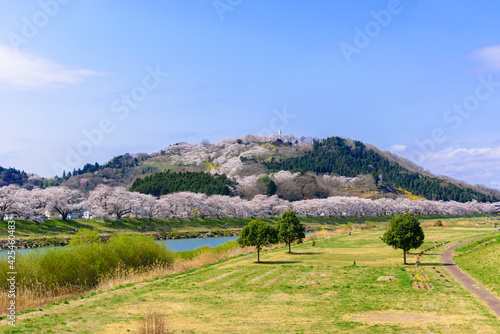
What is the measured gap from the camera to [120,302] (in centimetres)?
2464

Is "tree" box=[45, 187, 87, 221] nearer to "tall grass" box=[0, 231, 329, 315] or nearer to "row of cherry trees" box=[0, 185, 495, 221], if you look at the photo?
"row of cherry trees" box=[0, 185, 495, 221]

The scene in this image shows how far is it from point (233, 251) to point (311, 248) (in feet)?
37.3

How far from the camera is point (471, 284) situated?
29484mm

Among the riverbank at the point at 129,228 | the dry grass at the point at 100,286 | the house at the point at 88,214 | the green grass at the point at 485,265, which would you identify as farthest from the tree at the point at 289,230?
the house at the point at 88,214

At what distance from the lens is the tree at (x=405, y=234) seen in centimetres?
4116

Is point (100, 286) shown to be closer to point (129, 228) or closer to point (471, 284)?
point (471, 284)

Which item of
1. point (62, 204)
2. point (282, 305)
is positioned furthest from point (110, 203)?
point (282, 305)

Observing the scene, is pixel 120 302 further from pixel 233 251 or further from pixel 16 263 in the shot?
pixel 233 251

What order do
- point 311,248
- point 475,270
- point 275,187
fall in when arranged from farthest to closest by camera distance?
point 275,187, point 311,248, point 475,270

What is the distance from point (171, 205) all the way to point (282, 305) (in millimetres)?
93407

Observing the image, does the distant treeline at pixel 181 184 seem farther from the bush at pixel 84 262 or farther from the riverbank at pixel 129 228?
the bush at pixel 84 262

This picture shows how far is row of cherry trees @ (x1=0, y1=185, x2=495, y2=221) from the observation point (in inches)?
3679

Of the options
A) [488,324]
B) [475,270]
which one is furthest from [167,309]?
[475,270]

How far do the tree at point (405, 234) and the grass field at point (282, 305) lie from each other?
3.45 meters
